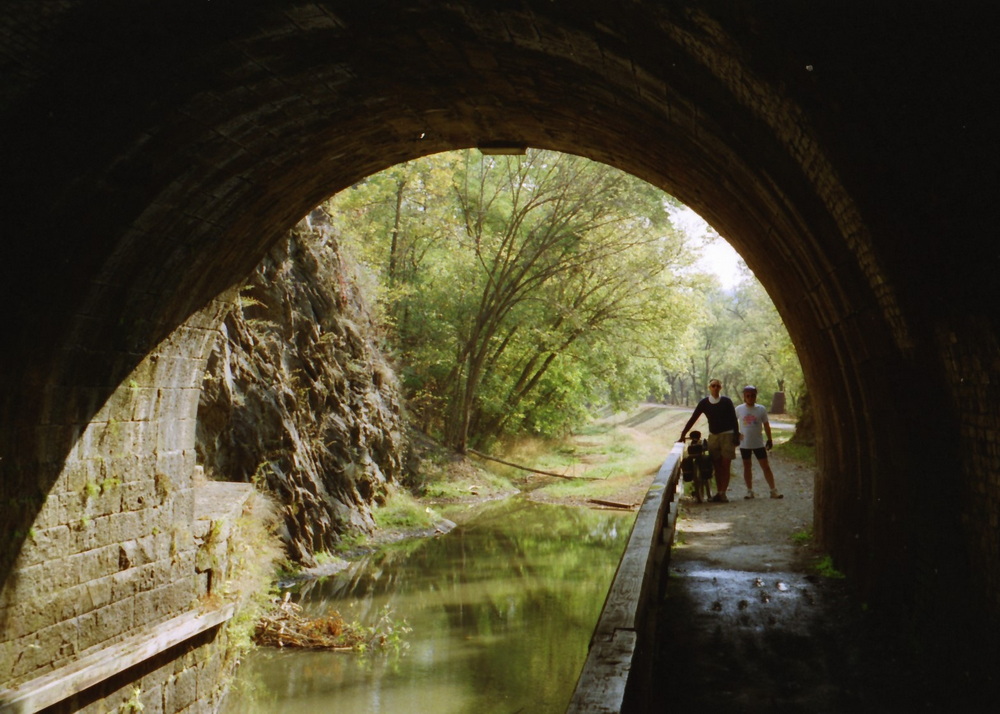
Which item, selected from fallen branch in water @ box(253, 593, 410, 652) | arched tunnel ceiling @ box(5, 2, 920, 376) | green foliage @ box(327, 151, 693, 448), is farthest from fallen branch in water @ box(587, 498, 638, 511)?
arched tunnel ceiling @ box(5, 2, 920, 376)

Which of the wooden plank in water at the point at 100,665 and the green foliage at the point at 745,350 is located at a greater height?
the green foliage at the point at 745,350

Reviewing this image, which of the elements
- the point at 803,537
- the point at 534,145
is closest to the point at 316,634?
the point at 803,537

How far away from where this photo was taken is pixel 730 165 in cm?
495

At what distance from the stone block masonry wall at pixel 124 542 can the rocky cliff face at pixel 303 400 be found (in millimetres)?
3814

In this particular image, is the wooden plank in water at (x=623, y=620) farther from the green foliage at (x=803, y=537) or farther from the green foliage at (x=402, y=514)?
the green foliage at (x=402, y=514)

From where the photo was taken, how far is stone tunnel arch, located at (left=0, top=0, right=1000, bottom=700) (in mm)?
3221

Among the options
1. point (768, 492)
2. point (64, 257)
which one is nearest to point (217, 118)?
point (64, 257)

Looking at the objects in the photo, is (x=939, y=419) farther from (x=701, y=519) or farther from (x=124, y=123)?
(x=701, y=519)

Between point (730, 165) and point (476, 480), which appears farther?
point (476, 480)

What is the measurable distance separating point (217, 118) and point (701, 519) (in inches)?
283

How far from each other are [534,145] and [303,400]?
770cm

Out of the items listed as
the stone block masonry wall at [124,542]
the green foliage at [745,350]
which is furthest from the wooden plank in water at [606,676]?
the green foliage at [745,350]

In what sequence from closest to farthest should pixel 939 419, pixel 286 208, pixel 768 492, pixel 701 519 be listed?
pixel 939 419
pixel 286 208
pixel 701 519
pixel 768 492

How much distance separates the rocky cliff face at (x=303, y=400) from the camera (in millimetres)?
11734
